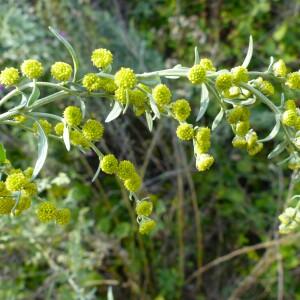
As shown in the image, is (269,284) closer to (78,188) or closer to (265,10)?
(78,188)

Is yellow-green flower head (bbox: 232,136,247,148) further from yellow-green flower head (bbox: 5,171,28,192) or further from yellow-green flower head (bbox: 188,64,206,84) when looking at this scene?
yellow-green flower head (bbox: 5,171,28,192)

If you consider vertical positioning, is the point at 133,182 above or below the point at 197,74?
below

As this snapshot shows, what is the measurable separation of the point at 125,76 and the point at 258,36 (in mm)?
2543

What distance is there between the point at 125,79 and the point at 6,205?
0.33m

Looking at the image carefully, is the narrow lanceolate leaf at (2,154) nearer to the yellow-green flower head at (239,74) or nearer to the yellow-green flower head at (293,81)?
the yellow-green flower head at (239,74)

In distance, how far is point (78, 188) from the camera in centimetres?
279

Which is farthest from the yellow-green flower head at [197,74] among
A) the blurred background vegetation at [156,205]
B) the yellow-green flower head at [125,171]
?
the blurred background vegetation at [156,205]

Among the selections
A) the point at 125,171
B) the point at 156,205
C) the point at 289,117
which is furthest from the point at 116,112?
the point at 156,205

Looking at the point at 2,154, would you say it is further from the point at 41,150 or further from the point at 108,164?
the point at 108,164

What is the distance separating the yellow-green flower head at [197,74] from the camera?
1104 mm

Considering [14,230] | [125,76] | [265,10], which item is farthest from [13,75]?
[265,10]

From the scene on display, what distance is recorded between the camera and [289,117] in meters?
1.19

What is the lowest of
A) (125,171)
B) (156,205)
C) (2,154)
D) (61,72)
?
(156,205)

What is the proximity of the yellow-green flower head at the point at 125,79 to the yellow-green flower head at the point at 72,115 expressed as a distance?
10 centimetres
